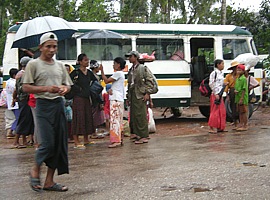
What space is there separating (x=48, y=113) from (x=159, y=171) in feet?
5.53

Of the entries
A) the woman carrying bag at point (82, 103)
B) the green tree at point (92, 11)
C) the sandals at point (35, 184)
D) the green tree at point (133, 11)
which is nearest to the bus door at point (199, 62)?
the woman carrying bag at point (82, 103)

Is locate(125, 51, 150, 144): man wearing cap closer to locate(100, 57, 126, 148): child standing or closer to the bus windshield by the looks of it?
Answer: locate(100, 57, 126, 148): child standing

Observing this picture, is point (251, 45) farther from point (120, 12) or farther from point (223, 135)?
point (120, 12)

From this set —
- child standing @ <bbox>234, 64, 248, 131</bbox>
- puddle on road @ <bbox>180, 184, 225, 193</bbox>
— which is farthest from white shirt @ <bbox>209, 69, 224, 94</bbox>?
puddle on road @ <bbox>180, 184, 225, 193</bbox>

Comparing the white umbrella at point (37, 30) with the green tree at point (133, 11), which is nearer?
→ the white umbrella at point (37, 30)

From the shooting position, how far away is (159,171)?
18.7 ft

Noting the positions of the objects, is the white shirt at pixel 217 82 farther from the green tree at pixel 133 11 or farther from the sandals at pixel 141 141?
the green tree at pixel 133 11

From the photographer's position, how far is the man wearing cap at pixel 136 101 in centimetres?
822

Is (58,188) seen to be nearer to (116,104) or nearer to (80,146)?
(80,146)

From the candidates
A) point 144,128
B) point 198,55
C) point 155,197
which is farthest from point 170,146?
point 198,55

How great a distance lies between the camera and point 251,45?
12.7 meters

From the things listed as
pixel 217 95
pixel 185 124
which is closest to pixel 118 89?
pixel 217 95

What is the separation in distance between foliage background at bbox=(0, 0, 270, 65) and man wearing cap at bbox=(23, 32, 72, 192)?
600 inches

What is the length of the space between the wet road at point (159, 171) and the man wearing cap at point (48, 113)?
0.27m
